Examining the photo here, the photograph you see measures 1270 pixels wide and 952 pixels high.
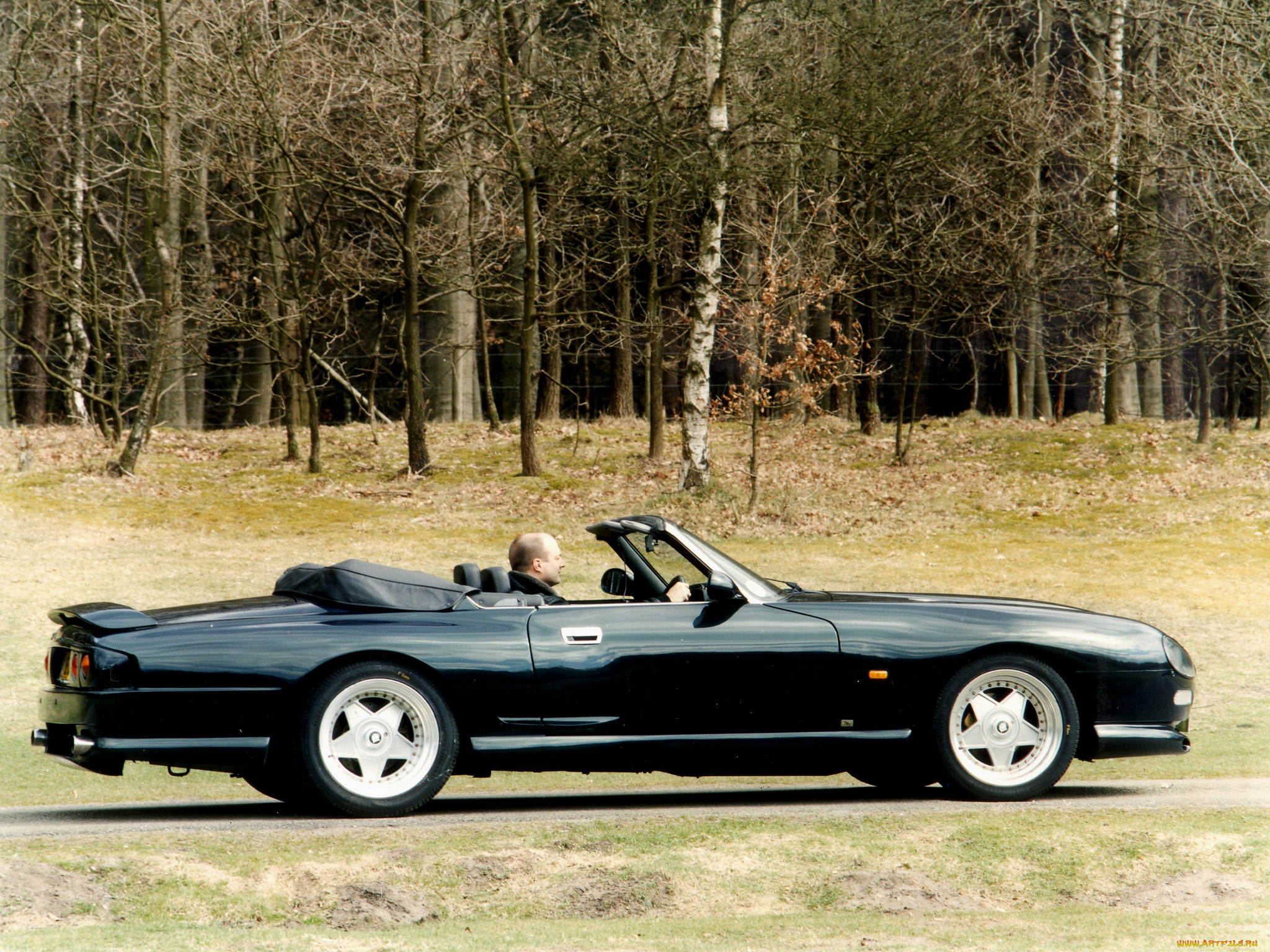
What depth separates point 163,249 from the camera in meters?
23.6

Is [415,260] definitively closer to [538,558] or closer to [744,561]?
[744,561]

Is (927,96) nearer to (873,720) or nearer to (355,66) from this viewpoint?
(355,66)

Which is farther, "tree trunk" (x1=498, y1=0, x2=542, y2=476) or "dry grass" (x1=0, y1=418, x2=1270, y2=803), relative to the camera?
"tree trunk" (x1=498, y1=0, x2=542, y2=476)

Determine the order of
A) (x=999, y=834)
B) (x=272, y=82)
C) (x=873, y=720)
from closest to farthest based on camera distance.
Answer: (x=999, y=834), (x=873, y=720), (x=272, y=82)

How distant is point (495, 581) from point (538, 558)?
0.30 meters

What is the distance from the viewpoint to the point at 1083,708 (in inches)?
261

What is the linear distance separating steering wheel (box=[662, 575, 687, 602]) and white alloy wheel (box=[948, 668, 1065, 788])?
142cm

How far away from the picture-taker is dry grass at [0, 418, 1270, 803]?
15.8 metres

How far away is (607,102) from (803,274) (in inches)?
195

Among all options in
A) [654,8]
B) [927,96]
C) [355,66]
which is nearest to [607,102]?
[654,8]

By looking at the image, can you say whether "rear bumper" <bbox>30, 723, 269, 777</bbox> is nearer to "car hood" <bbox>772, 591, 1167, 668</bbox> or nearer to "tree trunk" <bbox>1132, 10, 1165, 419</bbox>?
"car hood" <bbox>772, 591, 1167, 668</bbox>

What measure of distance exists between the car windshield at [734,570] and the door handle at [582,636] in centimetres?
66

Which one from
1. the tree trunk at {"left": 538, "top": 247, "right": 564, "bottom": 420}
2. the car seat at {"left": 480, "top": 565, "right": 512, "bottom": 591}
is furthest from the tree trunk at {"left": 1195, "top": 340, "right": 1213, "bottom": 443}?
the car seat at {"left": 480, "top": 565, "right": 512, "bottom": 591}

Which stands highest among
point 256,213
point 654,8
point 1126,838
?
point 654,8
